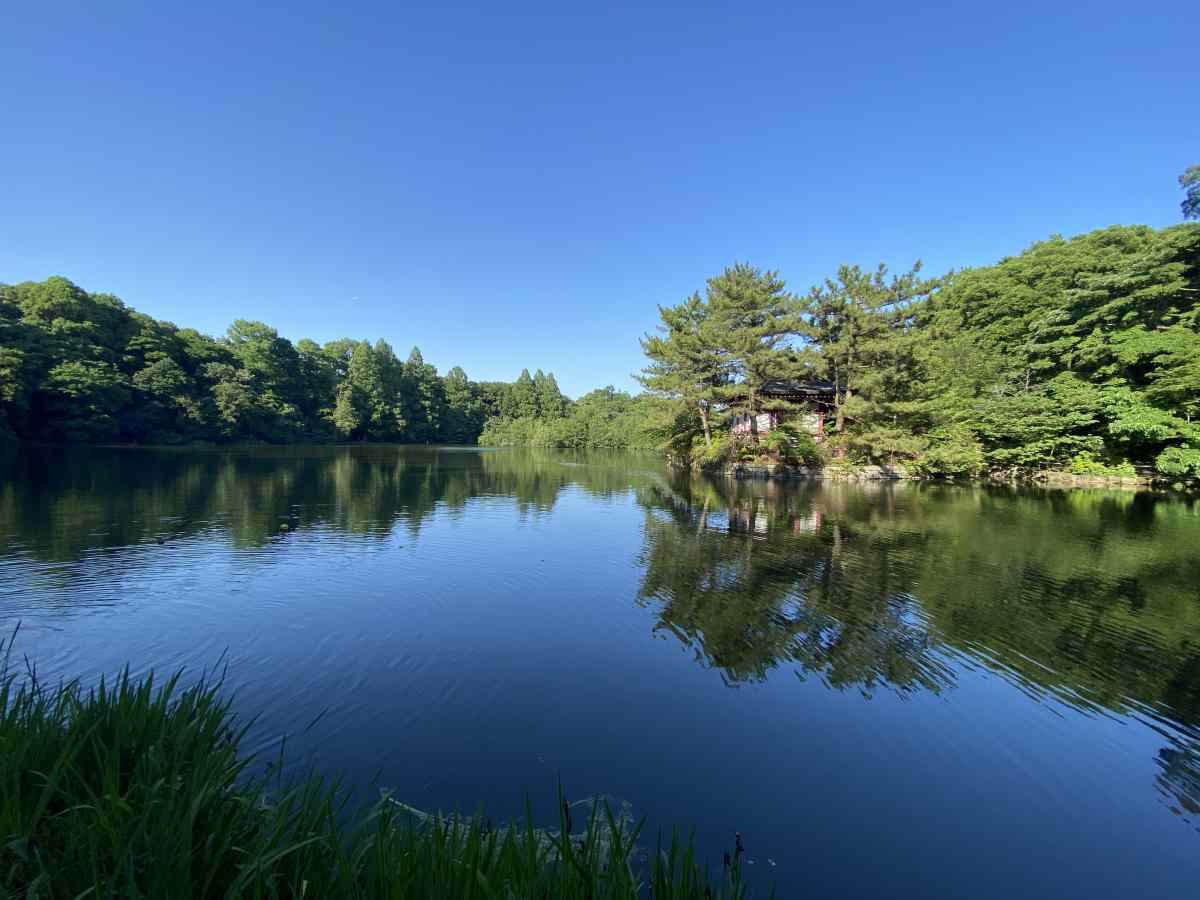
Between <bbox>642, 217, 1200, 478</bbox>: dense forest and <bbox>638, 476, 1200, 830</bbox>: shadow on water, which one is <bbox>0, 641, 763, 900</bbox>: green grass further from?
<bbox>642, 217, 1200, 478</bbox>: dense forest

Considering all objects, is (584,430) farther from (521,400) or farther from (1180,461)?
(1180,461)

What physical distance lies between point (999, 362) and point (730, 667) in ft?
119

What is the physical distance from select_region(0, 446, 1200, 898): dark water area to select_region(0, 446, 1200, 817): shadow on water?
0.26 ft

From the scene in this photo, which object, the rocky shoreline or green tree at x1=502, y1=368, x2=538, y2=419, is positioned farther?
green tree at x1=502, y1=368, x2=538, y2=419

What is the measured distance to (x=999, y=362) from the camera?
110 ft

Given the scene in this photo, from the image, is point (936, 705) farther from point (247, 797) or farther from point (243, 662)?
point (243, 662)

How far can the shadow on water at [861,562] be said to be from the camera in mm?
7383

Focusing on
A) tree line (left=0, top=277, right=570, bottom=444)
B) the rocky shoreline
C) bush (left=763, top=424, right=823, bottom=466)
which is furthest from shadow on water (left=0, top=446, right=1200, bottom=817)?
tree line (left=0, top=277, right=570, bottom=444)

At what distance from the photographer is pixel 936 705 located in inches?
257

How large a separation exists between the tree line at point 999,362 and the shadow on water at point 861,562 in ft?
16.7

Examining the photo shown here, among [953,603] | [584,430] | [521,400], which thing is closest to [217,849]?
[953,603]

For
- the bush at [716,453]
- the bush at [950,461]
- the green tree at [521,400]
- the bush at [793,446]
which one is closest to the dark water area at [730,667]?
the bush at [950,461]

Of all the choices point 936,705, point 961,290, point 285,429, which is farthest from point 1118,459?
point 285,429

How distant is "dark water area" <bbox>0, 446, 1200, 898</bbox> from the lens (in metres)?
4.53
